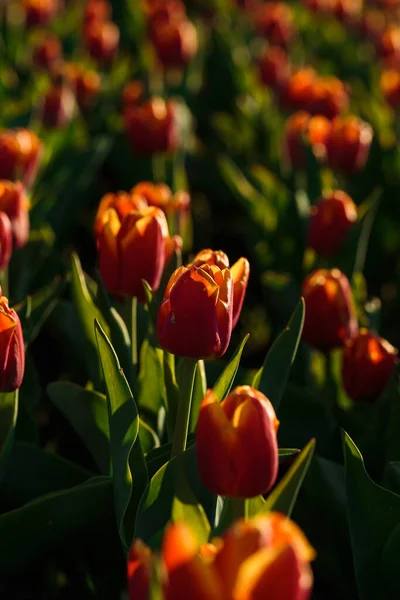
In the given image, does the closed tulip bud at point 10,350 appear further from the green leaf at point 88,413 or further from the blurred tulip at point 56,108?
the blurred tulip at point 56,108

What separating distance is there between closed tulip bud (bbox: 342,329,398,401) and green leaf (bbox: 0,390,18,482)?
615mm

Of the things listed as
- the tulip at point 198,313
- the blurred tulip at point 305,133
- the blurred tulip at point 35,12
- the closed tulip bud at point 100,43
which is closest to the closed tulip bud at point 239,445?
the tulip at point 198,313

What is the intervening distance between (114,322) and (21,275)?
1.86 ft

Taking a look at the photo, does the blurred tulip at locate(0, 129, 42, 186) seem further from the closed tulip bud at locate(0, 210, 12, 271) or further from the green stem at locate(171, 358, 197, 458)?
the green stem at locate(171, 358, 197, 458)

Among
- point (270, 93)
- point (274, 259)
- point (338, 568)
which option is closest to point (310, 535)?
point (338, 568)

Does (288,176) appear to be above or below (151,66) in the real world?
above

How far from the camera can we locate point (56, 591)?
5.38 feet

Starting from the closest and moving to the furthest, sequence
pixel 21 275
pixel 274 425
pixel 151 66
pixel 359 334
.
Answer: pixel 274 425
pixel 359 334
pixel 21 275
pixel 151 66

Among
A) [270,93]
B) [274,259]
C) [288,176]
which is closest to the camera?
[274,259]

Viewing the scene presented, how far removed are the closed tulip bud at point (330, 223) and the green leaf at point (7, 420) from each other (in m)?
0.98

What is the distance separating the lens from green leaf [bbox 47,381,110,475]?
1548mm

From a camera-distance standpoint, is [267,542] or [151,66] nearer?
[267,542]

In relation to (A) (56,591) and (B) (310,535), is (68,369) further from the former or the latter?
(B) (310,535)

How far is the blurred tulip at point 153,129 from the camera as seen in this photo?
106 inches
